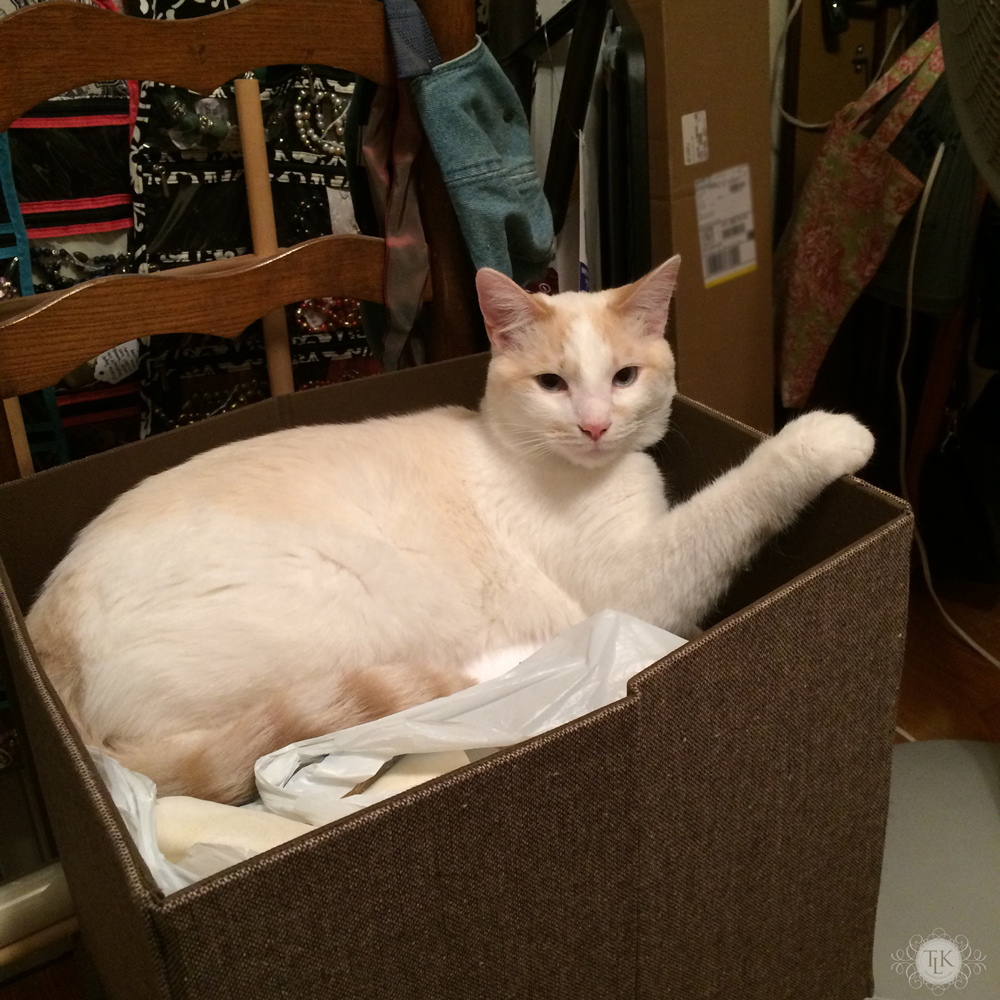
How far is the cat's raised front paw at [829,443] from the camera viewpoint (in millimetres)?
842

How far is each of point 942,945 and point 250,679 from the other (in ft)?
2.94

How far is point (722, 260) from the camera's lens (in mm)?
1497

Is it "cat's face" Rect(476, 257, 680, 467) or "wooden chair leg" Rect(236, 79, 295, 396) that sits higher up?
"wooden chair leg" Rect(236, 79, 295, 396)

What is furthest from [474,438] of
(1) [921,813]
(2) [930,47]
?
(2) [930,47]

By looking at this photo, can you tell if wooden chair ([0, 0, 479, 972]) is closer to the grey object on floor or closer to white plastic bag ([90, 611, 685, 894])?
white plastic bag ([90, 611, 685, 894])

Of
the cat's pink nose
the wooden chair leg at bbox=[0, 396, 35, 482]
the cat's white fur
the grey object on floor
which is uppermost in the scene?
the wooden chair leg at bbox=[0, 396, 35, 482]

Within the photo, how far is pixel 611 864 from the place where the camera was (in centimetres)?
54

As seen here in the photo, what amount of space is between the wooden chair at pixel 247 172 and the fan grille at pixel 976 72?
610 millimetres

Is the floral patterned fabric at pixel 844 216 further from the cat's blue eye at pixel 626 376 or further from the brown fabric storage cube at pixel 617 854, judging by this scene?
the brown fabric storage cube at pixel 617 854

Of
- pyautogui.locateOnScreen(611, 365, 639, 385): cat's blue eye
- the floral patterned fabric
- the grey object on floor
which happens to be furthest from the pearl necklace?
the grey object on floor

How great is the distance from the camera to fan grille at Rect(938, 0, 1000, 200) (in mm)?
745

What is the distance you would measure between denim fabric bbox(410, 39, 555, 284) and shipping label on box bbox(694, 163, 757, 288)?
0.34 metres

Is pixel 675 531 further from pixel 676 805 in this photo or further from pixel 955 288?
pixel 955 288

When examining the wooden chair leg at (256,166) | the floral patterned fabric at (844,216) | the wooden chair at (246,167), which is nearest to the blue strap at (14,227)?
the wooden chair at (246,167)
